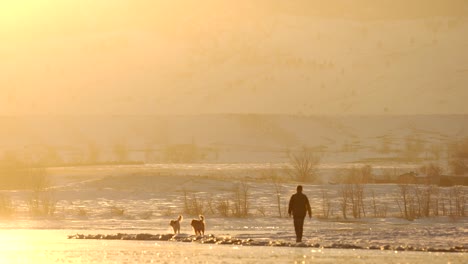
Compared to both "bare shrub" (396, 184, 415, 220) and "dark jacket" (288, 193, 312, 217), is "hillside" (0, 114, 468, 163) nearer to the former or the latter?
"bare shrub" (396, 184, 415, 220)

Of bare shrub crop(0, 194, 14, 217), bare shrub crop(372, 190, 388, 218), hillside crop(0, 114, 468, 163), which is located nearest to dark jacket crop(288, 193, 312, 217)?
bare shrub crop(372, 190, 388, 218)

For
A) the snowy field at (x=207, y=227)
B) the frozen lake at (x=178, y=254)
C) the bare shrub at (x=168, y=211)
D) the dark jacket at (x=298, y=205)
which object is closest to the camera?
the frozen lake at (x=178, y=254)

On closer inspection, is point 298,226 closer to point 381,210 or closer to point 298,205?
point 298,205

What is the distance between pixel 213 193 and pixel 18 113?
112804mm

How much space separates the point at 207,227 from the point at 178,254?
10.8 m

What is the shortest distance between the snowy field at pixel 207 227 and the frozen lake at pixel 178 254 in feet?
0.07

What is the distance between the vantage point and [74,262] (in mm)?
24062

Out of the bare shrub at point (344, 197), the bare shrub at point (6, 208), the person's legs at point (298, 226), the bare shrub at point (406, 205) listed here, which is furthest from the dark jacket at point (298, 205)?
the bare shrub at point (6, 208)

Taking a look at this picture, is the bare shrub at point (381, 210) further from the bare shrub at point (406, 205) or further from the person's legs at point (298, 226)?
the person's legs at point (298, 226)

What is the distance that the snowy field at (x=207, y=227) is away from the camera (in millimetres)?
25500

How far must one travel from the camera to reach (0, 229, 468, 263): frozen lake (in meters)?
24.5

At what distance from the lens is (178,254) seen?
1018 inches

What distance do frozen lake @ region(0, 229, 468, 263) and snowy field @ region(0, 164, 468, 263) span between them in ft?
0.07

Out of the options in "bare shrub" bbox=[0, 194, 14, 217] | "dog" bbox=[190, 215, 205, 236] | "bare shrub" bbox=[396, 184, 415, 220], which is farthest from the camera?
"bare shrub" bbox=[0, 194, 14, 217]
